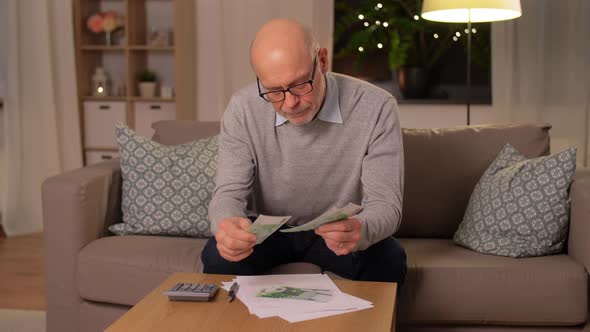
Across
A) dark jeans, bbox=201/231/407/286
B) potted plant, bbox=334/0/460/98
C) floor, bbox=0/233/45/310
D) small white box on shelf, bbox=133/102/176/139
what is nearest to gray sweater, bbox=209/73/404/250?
dark jeans, bbox=201/231/407/286

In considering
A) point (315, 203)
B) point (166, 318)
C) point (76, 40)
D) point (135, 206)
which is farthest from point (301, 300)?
point (76, 40)

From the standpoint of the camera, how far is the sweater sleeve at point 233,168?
2.12 m

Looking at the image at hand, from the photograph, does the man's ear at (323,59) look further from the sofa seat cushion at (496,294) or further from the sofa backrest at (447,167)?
the sofa backrest at (447,167)

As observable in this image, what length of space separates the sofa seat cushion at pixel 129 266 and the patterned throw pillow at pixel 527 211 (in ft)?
2.89

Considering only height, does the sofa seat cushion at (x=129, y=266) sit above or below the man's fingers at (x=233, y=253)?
below

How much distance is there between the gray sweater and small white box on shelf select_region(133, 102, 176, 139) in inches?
110

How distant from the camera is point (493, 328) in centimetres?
234

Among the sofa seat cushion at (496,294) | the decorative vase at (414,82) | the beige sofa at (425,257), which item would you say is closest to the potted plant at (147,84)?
the decorative vase at (414,82)

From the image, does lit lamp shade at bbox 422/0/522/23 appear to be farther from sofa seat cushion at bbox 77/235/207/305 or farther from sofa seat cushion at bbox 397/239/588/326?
sofa seat cushion at bbox 77/235/207/305

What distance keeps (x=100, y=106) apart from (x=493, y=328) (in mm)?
3330

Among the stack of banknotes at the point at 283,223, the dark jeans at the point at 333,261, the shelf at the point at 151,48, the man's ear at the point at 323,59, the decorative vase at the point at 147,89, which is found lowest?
the dark jeans at the point at 333,261

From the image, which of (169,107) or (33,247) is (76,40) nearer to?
(169,107)

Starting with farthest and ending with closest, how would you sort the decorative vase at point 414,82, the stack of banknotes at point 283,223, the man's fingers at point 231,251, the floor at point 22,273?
the decorative vase at point 414,82
the floor at point 22,273
the man's fingers at point 231,251
the stack of banknotes at point 283,223

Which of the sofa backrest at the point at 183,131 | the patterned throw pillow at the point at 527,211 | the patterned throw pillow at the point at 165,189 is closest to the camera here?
the patterned throw pillow at the point at 527,211
